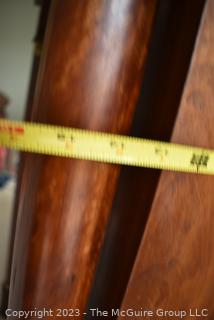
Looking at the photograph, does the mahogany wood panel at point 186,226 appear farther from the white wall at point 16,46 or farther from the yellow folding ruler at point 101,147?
the white wall at point 16,46

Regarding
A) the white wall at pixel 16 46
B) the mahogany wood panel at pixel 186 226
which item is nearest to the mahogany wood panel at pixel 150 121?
the mahogany wood panel at pixel 186 226

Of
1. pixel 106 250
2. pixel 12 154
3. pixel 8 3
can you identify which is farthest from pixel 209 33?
pixel 8 3

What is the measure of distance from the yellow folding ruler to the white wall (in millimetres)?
2015

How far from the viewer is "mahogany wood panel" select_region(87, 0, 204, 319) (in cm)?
31

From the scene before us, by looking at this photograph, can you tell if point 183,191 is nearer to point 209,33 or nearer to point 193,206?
point 193,206

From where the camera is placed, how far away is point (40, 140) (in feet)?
1.03

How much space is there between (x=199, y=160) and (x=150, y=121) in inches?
3.3

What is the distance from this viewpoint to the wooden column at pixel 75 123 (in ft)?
0.93

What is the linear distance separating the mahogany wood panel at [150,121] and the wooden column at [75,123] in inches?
1.5

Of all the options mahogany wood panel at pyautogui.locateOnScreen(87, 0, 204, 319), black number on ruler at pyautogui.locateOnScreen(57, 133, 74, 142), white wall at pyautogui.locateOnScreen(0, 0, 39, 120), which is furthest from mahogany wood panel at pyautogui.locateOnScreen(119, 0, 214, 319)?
white wall at pyautogui.locateOnScreen(0, 0, 39, 120)

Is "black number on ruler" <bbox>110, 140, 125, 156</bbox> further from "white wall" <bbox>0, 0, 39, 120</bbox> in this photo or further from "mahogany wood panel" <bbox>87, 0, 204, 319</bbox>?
"white wall" <bbox>0, 0, 39, 120</bbox>

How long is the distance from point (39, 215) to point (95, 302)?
21 centimetres

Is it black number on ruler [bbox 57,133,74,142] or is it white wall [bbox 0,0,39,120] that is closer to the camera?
black number on ruler [bbox 57,133,74,142]

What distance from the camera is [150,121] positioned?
0.35m
